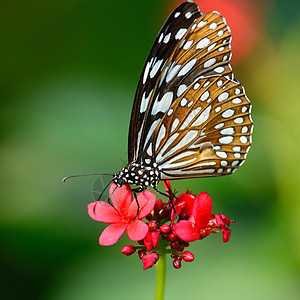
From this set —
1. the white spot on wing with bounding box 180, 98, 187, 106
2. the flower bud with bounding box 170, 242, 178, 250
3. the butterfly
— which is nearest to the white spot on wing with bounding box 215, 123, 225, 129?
the butterfly

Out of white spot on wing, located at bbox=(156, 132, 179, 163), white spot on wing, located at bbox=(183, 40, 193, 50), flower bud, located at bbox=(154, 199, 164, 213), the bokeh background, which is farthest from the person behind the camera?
the bokeh background

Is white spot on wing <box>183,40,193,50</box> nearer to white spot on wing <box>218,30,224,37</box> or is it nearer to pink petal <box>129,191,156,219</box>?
white spot on wing <box>218,30,224,37</box>

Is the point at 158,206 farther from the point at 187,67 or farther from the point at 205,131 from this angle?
the point at 187,67

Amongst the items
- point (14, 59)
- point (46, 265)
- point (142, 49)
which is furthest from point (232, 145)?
point (14, 59)

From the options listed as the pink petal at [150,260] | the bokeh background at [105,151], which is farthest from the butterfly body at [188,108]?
the bokeh background at [105,151]

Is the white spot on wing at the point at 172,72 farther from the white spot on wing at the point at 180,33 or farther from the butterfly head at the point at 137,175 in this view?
the butterfly head at the point at 137,175

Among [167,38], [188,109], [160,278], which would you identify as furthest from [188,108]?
[160,278]
